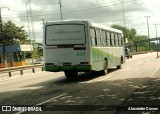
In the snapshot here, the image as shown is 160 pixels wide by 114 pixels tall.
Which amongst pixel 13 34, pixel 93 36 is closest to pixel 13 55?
pixel 13 34

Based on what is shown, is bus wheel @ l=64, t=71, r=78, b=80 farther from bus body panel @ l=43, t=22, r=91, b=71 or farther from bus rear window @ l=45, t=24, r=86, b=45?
bus rear window @ l=45, t=24, r=86, b=45

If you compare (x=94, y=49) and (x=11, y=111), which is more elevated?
(x=94, y=49)

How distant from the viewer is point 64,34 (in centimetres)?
2069

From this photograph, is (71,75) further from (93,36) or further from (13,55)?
(13,55)

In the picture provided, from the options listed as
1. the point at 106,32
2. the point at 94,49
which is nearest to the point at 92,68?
the point at 94,49

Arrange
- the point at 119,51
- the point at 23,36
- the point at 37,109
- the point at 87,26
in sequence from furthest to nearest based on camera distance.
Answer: the point at 23,36
the point at 119,51
the point at 87,26
the point at 37,109

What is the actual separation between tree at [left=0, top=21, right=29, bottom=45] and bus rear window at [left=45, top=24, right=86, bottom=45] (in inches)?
3045

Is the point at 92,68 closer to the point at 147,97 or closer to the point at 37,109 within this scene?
the point at 147,97

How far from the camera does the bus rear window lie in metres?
20.5

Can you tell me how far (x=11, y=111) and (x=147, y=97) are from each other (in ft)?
15.4

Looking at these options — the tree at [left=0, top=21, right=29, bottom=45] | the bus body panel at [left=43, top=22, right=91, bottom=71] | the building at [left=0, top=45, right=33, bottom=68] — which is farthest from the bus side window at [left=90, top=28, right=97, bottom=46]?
the tree at [left=0, top=21, right=29, bottom=45]

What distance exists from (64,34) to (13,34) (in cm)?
8048

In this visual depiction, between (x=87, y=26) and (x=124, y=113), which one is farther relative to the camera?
(x=87, y=26)

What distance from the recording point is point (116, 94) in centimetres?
1441
